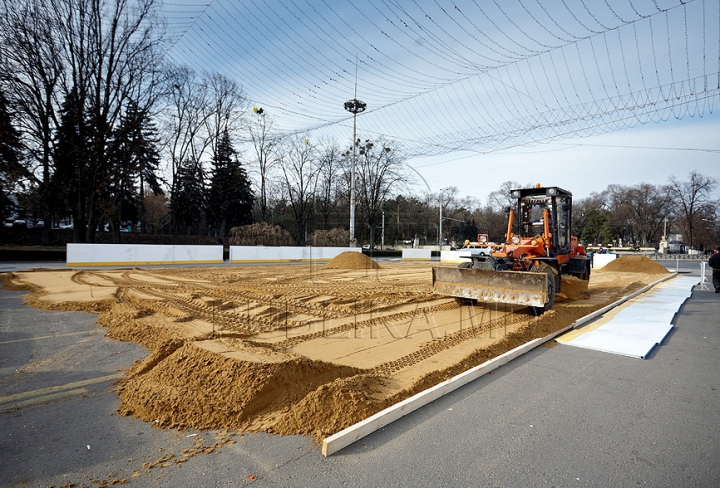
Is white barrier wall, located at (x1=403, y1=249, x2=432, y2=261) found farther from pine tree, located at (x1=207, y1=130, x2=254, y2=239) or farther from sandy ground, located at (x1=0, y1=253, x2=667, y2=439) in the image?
sandy ground, located at (x1=0, y1=253, x2=667, y2=439)

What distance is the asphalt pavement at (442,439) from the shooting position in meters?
3.11

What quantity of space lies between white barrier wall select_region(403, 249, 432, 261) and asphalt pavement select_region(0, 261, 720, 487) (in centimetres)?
3420

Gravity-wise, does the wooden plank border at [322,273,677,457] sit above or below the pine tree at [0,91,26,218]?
below

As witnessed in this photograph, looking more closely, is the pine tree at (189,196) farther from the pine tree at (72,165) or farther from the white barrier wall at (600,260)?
the white barrier wall at (600,260)

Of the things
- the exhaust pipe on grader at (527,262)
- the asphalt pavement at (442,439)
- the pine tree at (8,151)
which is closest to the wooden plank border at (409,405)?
the asphalt pavement at (442,439)

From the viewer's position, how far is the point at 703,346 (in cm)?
744

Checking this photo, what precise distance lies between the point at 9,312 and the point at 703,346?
1464 centimetres

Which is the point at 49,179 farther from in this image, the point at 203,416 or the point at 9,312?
the point at 203,416

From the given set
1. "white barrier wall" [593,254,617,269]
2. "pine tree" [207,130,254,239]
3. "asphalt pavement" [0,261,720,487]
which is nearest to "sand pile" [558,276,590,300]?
"asphalt pavement" [0,261,720,487]

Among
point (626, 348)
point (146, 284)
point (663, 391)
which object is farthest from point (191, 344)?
point (146, 284)

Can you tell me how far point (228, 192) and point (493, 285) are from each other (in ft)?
144

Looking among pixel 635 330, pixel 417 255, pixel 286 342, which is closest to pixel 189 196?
pixel 417 255

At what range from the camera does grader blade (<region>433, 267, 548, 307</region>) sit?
8.75 metres

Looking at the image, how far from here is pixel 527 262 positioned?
10320 millimetres
